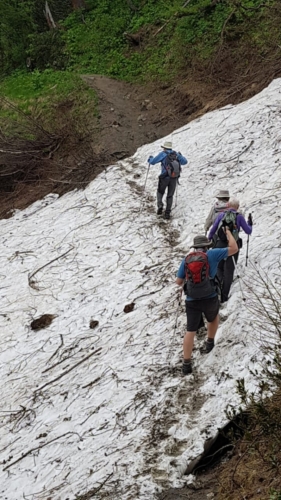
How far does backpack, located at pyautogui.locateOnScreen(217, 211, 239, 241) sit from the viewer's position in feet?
23.3

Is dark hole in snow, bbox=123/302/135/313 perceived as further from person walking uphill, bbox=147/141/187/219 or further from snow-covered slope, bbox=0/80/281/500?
person walking uphill, bbox=147/141/187/219

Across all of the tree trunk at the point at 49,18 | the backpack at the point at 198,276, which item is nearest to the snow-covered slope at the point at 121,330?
the backpack at the point at 198,276

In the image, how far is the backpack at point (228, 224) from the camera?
7102mm

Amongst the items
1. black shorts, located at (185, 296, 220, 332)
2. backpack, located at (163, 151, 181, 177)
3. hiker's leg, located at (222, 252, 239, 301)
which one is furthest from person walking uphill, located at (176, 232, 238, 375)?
backpack, located at (163, 151, 181, 177)

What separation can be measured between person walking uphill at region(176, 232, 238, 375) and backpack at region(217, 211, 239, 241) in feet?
2.41

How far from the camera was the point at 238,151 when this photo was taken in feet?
41.4

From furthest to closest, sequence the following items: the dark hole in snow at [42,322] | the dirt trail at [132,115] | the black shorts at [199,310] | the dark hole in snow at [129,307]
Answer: the dirt trail at [132,115] → the dark hole in snow at [42,322] → the dark hole in snow at [129,307] → the black shorts at [199,310]

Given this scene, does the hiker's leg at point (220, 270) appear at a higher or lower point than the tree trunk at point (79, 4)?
lower

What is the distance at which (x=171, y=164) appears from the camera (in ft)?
34.6

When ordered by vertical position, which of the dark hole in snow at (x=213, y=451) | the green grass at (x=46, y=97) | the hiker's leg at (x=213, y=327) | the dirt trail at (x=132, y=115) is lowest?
the dark hole in snow at (x=213, y=451)

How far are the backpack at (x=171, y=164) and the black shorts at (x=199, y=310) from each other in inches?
203

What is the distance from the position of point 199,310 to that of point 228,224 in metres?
1.71

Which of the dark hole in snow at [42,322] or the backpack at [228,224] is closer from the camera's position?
the backpack at [228,224]

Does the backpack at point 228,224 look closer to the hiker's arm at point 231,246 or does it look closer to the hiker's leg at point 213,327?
the hiker's arm at point 231,246
